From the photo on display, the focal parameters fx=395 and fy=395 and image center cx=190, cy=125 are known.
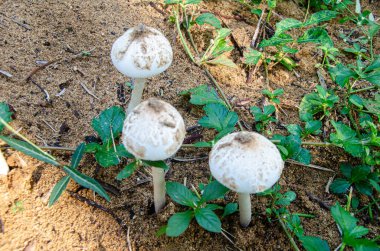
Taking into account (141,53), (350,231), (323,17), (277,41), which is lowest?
(350,231)

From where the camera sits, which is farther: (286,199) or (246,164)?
(286,199)

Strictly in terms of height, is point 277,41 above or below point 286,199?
above

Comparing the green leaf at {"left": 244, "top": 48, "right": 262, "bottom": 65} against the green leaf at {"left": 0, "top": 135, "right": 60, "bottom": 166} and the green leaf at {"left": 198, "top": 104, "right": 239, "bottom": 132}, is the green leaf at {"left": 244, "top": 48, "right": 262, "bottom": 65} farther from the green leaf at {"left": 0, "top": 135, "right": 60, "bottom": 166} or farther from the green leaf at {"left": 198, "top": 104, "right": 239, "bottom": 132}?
the green leaf at {"left": 0, "top": 135, "right": 60, "bottom": 166}

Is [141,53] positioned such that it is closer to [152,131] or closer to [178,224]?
[152,131]

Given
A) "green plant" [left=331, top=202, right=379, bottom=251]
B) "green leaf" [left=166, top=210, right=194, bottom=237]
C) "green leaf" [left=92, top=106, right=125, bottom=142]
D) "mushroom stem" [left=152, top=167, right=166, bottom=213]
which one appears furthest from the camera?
"green leaf" [left=92, top=106, right=125, bottom=142]

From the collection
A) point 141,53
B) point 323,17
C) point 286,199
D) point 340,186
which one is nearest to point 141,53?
point 141,53

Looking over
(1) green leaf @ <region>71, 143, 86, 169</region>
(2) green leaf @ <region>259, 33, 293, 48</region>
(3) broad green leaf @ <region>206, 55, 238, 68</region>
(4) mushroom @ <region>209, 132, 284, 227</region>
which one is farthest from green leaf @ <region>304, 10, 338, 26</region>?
(1) green leaf @ <region>71, 143, 86, 169</region>

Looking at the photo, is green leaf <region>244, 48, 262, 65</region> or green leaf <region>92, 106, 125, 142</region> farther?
green leaf <region>244, 48, 262, 65</region>
